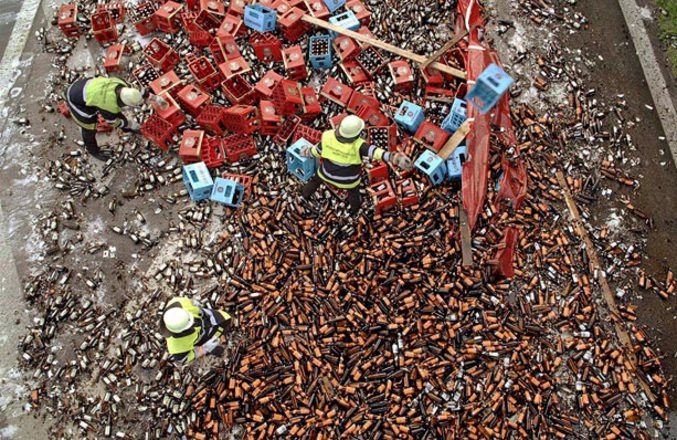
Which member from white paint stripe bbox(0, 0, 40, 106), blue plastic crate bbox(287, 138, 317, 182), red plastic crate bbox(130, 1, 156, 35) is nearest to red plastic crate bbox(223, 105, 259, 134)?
blue plastic crate bbox(287, 138, 317, 182)

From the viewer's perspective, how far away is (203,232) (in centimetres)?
1058

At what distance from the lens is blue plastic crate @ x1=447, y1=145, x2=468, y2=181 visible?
10477 mm

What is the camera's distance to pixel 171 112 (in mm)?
11062

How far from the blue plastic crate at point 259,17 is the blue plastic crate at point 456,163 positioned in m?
5.47

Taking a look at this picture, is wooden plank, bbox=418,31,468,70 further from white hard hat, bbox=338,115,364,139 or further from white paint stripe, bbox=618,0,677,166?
white paint stripe, bbox=618,0,677,166

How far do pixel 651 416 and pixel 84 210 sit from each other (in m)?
11.6

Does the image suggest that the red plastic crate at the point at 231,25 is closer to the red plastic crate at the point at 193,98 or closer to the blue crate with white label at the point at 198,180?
the red plastic crate at the point at 193,98

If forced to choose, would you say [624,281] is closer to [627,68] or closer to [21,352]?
[627,68]

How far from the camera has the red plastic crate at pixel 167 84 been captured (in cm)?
1148

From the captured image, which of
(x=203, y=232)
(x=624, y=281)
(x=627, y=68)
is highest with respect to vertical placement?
(x=627, y=68)

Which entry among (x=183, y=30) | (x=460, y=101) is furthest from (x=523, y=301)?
(x=183, y=30)

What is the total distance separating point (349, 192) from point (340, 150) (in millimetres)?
1102

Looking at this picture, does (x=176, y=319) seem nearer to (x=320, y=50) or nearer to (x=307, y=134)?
(x=307, y=134)

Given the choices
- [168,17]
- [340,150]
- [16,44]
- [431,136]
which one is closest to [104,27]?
[168,17]
